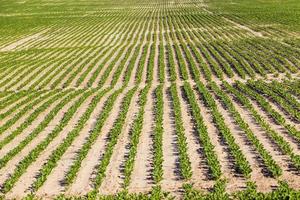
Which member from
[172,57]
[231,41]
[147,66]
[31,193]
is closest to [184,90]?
[147,66]

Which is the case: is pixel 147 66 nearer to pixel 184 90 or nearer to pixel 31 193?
pixel 184 90

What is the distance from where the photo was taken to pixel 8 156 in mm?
20141

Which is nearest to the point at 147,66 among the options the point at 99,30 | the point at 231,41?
the point at 231,41

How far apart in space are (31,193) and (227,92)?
18.3 metres

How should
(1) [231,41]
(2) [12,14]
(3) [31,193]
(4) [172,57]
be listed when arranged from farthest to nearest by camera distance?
(2) [12,14]
(1) [231,41]
(4) [172,57]
(3) [31,193]

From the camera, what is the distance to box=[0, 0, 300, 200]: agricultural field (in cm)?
1708

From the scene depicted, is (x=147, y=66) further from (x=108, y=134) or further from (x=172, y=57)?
(x=108, y=134)

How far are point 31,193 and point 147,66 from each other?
84.9 ft

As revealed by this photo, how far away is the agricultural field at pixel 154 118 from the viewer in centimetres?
1708

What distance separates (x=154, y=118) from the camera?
25312mm

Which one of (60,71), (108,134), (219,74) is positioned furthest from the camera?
(60,71)

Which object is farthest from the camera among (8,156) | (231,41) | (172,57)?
(231,41)

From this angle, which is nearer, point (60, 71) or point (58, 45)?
point (60, 71)

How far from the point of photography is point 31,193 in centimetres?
1638
